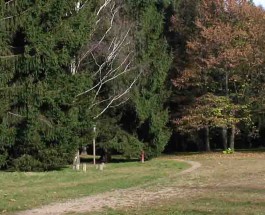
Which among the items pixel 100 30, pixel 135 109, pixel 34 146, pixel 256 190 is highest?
pixel 100 30

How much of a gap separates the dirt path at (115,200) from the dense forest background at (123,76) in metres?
10.4

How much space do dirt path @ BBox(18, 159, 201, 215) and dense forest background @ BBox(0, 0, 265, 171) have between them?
409 inches

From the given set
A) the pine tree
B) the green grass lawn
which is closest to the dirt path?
the green grass lawn

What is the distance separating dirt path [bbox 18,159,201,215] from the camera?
12800 millimetres

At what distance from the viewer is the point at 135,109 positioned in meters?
36.2

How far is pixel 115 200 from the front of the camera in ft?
48.1

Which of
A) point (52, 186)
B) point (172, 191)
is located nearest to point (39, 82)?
point (52, 186)

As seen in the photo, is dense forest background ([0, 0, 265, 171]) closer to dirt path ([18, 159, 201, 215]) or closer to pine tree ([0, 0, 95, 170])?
pine tree ([0, 0, 95, 170])

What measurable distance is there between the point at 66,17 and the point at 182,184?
1237 centimetres

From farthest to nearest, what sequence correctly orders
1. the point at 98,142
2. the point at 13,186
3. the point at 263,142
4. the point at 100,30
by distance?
the point at 263,142, the point at 98,142, the point at 100,30, the point at 13,186

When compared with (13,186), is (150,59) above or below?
above

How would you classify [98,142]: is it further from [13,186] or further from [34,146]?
[13,186]

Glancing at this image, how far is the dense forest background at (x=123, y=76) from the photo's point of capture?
→ 26250 mm

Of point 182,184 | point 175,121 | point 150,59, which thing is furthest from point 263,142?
point 182,184
